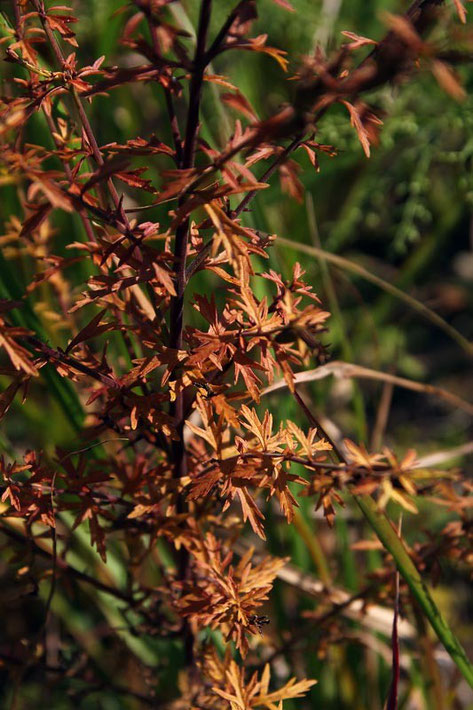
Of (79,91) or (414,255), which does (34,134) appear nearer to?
(79,91)

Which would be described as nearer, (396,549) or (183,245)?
(183,245)

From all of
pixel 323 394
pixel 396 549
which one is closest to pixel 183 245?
pixel 396 549

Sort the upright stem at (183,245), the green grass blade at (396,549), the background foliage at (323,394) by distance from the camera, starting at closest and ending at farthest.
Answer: the upright stem at (183,245), the green grass blade at (396,549), the background foliage at (323,394)

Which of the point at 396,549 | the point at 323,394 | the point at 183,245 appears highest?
the point at 183,245

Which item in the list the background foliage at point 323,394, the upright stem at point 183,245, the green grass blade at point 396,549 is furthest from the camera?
the background foliage at point 323,394

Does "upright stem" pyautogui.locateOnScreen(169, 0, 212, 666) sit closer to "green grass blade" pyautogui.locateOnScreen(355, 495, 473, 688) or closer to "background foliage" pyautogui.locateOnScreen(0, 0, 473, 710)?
"background foliage" pyautogui.locateOnScreen(0, 0, 473, 710)

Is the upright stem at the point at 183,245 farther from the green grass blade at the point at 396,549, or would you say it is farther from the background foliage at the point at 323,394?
the green grass blade at the point at 396,549

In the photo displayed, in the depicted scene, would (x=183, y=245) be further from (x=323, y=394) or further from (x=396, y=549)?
(x=323, y=394)

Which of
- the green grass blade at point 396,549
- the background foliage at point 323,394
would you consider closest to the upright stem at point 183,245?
the background foliage at point 323,394

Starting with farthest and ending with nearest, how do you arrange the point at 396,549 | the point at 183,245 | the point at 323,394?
1. the point at 323,394
2. the point at 396,549
3. the point at 183,245

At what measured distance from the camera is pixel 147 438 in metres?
0.75

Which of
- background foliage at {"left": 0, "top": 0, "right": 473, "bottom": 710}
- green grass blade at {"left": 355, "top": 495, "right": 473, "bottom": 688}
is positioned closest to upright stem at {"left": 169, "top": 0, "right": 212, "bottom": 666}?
background foliage at {"left": 0, "top": 0, "right": 473, "bottom": 710}

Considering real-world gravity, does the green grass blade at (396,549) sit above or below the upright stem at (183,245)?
below

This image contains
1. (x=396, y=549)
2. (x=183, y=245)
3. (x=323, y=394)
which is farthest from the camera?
(x=323, y=394)
